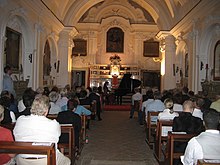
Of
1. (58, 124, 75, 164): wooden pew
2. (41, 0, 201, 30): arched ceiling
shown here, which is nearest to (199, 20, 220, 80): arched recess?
(41, 0, 201, 30): arched ceiling

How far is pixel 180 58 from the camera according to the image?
17.7 m

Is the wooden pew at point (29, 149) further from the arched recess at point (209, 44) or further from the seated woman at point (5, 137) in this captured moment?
the arched recess at point (209, 44)

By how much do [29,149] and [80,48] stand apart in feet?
70.2

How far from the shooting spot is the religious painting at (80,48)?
959 inches

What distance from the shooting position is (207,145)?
141 inches

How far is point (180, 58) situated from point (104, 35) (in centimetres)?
914

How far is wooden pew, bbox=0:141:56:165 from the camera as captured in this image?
3.36 metres

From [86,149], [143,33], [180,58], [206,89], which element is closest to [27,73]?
[86,149]

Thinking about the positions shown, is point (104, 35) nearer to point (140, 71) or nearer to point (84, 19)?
point (84, 19)

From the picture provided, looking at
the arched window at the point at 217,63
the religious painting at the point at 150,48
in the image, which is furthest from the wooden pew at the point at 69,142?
the religious painting at the point at 150,48

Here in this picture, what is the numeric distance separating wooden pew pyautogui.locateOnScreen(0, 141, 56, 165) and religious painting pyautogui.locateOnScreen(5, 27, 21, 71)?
7.07 meters

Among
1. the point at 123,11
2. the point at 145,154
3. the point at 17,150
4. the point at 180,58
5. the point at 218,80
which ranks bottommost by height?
the point at 145,154

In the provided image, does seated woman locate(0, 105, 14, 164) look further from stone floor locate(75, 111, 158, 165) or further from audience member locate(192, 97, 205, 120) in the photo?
audience member locate(192, 97, 205, 120)

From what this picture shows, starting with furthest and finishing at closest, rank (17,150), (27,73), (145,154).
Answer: (27,73) → (145,154) → (17,150)
